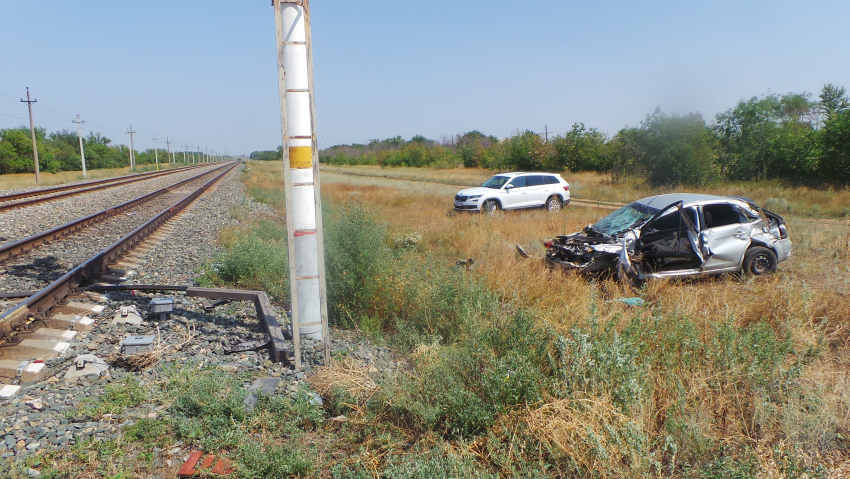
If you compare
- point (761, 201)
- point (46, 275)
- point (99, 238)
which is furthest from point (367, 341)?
point (761, 201)

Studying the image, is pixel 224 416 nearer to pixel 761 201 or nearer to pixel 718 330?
pixel 718 330

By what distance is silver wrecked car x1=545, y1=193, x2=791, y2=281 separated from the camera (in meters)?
8.12

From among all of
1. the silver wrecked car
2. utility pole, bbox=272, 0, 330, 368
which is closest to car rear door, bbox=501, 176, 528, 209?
the silver wrecked car

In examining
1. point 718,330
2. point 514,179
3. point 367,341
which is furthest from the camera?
point 514,179

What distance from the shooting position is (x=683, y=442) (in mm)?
3289

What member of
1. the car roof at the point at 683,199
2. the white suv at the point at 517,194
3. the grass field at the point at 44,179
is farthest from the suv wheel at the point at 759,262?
the grass field at the point at 44,179

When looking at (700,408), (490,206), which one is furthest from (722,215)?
(490,206)

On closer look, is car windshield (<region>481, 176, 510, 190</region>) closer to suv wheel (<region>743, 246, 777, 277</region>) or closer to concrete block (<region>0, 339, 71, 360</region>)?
suv wheel (<region>743, 246, 777, 277</region>)

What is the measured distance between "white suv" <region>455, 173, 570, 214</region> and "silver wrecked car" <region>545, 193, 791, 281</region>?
34.5 feet

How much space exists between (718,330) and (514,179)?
52.9 ft

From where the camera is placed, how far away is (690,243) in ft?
26.6

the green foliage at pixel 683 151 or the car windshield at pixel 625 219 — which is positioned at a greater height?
the green foliage at pixel 683 151

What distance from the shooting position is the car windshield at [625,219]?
28.4 feet

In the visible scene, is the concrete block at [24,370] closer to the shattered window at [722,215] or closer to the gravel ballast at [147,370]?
the gravel ballast at [147,370]
